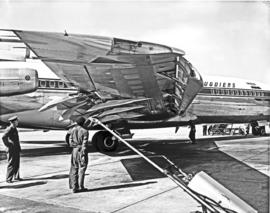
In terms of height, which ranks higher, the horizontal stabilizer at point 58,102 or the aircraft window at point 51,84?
the aircraft window at point 51,84

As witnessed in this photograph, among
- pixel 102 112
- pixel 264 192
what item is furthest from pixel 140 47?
pixel 102 112

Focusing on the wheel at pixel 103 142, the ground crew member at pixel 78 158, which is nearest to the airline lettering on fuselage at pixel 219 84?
the wheel at pixel 103 142

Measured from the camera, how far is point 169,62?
21.6 ft

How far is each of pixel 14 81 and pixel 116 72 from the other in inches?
89.5

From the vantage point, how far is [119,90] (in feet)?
30.0

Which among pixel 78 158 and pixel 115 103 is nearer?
pixel 78 158

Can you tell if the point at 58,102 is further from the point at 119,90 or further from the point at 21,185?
the point at 21,185

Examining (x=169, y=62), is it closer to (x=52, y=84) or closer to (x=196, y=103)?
(x=52, y=84)

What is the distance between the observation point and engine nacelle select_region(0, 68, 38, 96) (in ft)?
21.0

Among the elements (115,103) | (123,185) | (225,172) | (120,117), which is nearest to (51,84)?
(120,117)

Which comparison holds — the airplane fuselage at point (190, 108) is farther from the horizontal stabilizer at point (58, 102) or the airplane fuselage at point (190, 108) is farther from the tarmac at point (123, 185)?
the tarmac at point (123, 185)

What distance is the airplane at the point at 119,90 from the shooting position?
549 cm

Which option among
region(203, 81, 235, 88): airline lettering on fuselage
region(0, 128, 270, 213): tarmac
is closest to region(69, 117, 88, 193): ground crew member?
region(0, 128, 270, 213): tarmac

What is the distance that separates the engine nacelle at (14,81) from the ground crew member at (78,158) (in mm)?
1355
